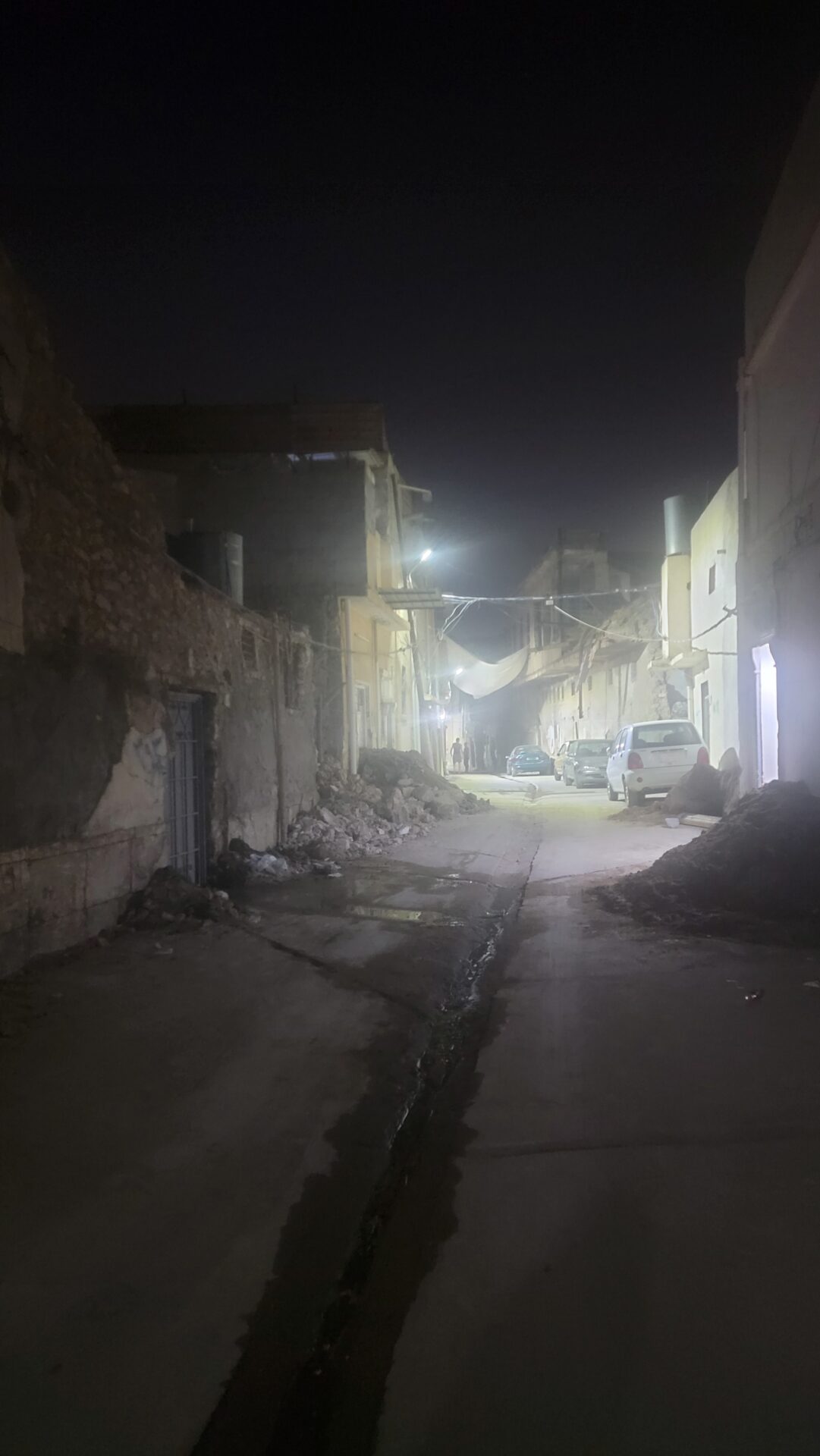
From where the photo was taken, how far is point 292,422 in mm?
20906

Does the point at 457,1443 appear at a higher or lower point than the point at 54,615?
lower

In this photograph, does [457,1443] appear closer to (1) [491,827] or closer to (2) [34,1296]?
(2) [34,1296]

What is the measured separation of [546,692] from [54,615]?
148ft

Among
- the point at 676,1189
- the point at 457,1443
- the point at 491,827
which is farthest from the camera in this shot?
the point at 491,827

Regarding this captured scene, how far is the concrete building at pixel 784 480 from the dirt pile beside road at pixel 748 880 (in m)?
1.07

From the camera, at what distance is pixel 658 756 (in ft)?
60.2

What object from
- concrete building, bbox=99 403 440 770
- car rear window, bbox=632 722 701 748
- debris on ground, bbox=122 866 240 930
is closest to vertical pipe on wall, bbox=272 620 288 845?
debris on ground, bbox=122 866 240 930

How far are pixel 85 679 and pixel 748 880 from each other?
20.4ft

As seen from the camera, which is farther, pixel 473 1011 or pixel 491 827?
pixel 491 827

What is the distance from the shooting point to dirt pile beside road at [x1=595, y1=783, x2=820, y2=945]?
7.52 m

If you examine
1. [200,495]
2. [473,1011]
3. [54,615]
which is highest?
[200,495]

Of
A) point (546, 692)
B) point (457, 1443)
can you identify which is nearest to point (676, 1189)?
point (457, 1443)

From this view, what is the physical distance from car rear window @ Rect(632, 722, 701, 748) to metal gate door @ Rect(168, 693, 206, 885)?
11320mm

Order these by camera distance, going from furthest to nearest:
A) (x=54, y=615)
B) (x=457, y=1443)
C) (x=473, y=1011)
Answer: (x=54, y=615) < (x=473, y=1011) < (x=457, y=1443)
